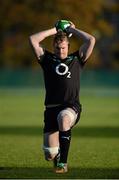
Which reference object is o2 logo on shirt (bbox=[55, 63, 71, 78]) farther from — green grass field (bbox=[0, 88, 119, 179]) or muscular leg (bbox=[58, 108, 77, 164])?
green grass field (bbox=[0, 88, 119, 179])

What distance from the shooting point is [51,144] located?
40.8 feet

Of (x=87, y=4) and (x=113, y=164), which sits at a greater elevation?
(x=113, y=164)

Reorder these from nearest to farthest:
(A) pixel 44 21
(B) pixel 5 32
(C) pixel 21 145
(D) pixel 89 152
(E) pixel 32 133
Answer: (D) pixel 89 152
(C) pixel 21 145
(E) pixel 32 133
(A) pixel 44 21
(B) pixel 5 32

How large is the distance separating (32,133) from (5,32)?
132ft

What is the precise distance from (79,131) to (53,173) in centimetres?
1101

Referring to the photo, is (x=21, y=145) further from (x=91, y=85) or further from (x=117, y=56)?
(x=117, y=56)

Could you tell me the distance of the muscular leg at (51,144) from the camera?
12375 millimetres

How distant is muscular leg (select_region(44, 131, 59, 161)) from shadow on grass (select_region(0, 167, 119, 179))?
248 mm

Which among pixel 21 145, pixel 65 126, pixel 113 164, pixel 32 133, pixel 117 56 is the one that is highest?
pixel 65 126

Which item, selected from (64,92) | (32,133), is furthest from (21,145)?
(64,92)

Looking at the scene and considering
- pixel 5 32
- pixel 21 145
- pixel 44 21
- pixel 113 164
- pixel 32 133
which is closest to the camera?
pixel 113 164

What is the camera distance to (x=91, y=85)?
59.5 m

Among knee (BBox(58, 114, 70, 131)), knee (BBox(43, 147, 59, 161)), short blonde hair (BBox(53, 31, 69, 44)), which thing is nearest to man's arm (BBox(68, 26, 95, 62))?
short blonde hair (BBox(53, 31, 69, 44))

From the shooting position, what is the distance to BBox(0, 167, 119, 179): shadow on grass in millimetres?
11492
